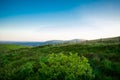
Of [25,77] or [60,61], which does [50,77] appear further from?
[25,77]

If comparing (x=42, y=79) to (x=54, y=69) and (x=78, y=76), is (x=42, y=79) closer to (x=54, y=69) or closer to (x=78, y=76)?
(x=54, y=69)

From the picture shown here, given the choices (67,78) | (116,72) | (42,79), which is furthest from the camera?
(116,72)

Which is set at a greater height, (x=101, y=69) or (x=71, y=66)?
(x=71, y=66)

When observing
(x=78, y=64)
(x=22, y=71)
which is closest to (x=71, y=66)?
(x=78, y=64)

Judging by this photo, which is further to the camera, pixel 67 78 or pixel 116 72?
pixel 116 72

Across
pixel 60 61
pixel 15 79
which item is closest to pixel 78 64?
pixel 60 61

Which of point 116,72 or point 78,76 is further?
point 116,72

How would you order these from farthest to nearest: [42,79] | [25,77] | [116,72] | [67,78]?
1. [116,72]
2. [25,77]
3. [42,79]
4. [67,78]

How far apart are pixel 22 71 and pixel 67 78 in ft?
16.8

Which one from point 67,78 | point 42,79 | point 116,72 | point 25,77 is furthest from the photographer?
point 116,72

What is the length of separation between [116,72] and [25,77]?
871 centimetres

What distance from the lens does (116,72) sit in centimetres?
1692

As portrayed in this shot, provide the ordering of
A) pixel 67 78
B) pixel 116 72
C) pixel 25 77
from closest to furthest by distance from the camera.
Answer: pixel 67 78 < pixel 25 77 < pixel 116 72

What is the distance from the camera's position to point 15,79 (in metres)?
15.9
